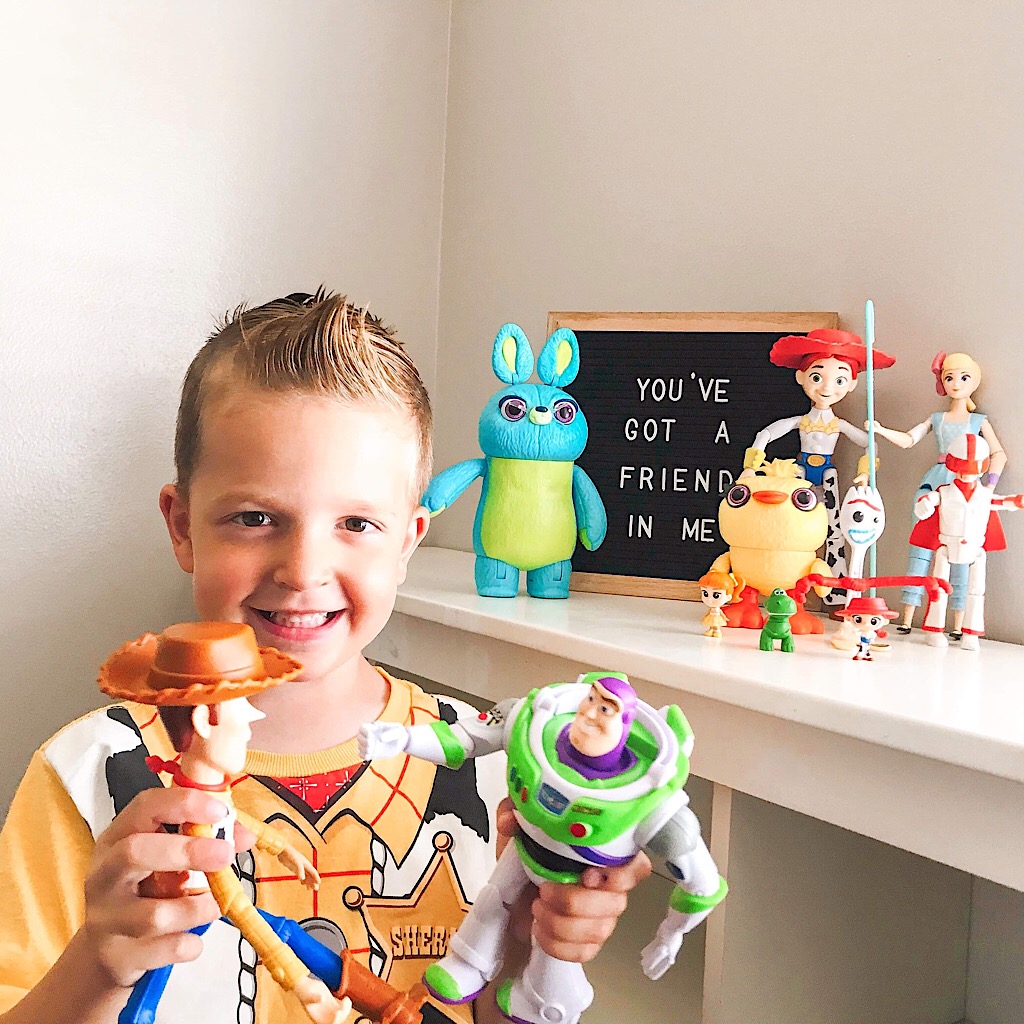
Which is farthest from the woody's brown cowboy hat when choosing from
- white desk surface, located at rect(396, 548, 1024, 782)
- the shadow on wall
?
the shadow on wall

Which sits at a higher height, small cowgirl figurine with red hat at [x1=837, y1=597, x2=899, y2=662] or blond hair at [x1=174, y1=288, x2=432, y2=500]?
blond hair at [x1=174, y1=288, x2=432, y2=500]

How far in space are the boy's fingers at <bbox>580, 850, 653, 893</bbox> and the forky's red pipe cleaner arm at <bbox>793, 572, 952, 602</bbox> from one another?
40 centimetres

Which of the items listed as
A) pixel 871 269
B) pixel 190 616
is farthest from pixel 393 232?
pixel 871 269

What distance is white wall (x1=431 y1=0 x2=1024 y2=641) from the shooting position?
93 cm

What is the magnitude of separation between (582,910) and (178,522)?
358 millimetres

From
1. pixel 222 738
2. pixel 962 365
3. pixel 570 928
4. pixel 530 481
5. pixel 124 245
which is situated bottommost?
pixel 570 928

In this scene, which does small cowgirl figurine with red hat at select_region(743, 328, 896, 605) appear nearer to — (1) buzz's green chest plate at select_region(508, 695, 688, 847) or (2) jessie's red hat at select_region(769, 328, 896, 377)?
(2) jessie's red hat at select_region(769, 328, 896, 377)

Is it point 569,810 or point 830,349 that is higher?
point 830,349

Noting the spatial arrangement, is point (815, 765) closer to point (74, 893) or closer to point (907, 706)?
point (907, 706)

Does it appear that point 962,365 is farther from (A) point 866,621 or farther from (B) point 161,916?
(B) point 161,916

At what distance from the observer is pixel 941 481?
36.1 inches

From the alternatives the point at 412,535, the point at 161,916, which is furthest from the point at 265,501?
the point at 161,916

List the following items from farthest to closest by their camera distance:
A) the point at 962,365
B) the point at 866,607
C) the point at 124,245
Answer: the point at 124,245 < the point at 962,365 < the point at 866,607

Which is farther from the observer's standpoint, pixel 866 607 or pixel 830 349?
pixel 830 349
